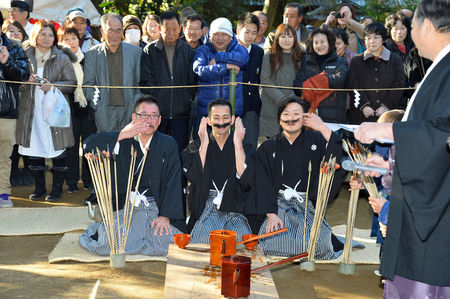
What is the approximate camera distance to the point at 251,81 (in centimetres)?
581

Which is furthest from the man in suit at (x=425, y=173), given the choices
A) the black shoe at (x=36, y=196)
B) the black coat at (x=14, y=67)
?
the black shoe at (x=36, y=196)

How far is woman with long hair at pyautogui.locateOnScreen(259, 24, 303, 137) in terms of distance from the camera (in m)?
5.77

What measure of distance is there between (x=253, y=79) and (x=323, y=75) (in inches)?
27.5

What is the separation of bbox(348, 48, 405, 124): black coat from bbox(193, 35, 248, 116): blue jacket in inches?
46.5

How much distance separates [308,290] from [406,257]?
1.58 metres

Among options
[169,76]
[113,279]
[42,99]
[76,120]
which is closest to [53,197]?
[76,120]

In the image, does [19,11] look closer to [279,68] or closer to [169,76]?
[169,76]

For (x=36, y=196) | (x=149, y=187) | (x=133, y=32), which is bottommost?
(x=36, y=196)

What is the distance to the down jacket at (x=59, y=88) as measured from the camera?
581 centimetres

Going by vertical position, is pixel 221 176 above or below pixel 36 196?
above

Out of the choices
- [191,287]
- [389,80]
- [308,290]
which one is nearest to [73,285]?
[191,287]

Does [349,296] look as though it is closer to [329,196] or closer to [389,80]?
[329,196]

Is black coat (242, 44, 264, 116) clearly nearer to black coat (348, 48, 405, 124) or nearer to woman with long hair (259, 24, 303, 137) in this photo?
woman with long hair (259, 24, 303, 137)

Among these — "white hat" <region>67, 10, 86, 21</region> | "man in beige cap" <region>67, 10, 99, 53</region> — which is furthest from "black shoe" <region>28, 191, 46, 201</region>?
"white hat" <region>67, 10, 86, 21</region>
